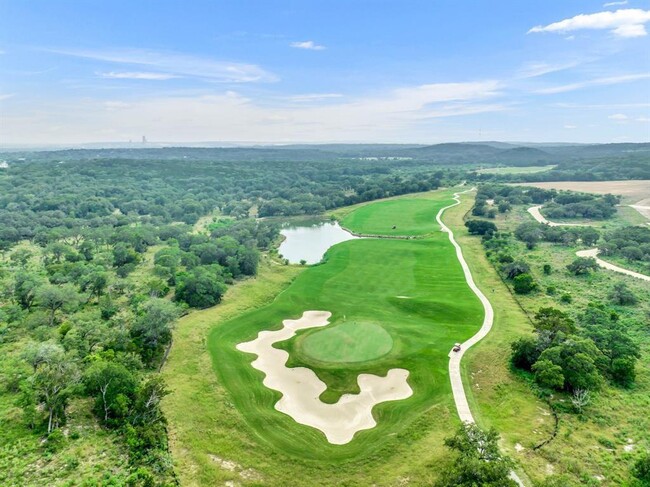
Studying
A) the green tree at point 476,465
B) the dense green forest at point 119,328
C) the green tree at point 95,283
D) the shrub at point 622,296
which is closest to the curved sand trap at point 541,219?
the dense green forest at point 119,328

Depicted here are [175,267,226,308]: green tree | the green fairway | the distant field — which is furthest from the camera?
the distant field

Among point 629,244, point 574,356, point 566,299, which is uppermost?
point 574,356

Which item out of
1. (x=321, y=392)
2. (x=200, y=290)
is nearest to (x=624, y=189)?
(x=200, y=290)

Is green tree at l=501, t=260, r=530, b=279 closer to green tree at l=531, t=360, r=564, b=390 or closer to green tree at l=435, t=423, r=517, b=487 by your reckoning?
green tree at l=531, t=360, r=564, b=390

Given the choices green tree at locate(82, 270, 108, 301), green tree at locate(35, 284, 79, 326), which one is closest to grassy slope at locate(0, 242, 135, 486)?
green tree at locate(35, 284, 79, 326)

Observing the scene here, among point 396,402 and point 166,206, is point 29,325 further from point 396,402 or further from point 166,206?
point 166,206

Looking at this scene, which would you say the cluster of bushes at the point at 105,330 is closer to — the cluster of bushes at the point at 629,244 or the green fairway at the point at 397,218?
the green fairway at the point at 397,218

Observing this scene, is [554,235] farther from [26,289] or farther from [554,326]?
[26,289]
